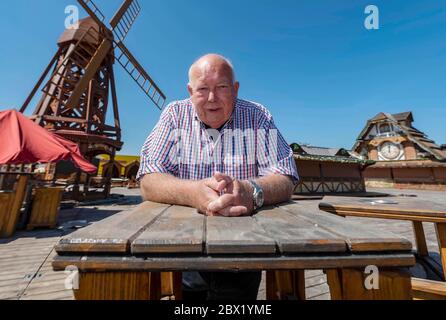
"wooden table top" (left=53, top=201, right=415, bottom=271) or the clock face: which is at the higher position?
the clock face

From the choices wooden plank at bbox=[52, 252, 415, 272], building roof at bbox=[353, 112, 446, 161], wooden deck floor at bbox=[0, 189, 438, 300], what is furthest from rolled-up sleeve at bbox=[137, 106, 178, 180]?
building roof at bbox=[353, 112, 446, 161]

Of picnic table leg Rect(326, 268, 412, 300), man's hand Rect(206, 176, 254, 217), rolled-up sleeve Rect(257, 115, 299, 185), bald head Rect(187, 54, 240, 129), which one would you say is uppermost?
bald head Rect(187, 54, 240, 129)

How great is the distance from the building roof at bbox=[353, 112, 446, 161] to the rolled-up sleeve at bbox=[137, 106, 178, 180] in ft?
86.8

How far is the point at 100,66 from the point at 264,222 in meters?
15.0

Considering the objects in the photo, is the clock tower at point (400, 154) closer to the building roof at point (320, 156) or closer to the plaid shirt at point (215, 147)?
the building roof at point (320, 156)

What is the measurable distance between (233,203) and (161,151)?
0.77 metres

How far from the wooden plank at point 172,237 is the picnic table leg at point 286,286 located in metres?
0.98

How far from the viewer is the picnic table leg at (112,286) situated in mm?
637

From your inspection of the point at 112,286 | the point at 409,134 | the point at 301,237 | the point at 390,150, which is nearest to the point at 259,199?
the point at 301,237

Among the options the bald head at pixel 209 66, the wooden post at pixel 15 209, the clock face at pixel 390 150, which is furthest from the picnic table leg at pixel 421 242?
the clock face at pixel 390 150

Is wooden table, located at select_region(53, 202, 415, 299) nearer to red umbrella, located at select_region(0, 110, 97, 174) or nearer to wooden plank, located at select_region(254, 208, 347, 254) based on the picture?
wooden plank, located at select_region(254, 208, 347, 254)

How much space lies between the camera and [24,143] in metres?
Answer: 4.52

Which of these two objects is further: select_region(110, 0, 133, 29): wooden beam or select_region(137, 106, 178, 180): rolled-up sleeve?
select_region(110, 0, 133, 29): wooden beam

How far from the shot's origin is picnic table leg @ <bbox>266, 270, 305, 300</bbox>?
4.99 feet
